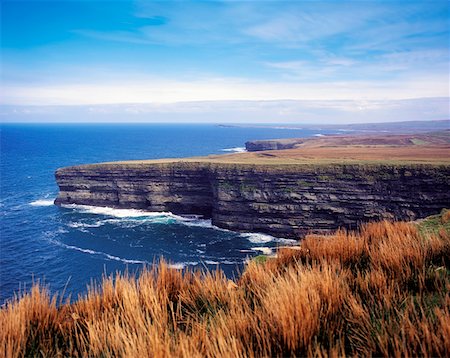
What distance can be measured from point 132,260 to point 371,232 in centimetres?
3043

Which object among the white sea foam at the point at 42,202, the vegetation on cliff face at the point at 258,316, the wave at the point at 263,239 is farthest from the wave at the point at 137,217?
the vegetation on cliff face at the point at 258,316

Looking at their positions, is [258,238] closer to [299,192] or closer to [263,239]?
[263,239]

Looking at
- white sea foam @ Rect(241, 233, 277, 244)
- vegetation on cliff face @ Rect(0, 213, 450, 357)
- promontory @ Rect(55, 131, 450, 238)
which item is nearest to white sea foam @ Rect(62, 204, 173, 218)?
promontory @ Rect(55, 131, 450, 238)

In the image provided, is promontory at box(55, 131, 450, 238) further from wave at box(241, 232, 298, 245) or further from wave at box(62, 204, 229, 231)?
wave at box(62, 204, 229, 231)

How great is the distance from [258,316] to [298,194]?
42.8 meters

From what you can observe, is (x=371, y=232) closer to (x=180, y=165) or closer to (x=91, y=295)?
(x=91, y=295)

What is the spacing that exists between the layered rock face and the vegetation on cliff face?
114 ft

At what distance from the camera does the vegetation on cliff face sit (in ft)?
10.8

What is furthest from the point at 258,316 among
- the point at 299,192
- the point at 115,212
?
the point at 115,212

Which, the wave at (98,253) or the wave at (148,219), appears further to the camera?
the wave at (148,219)

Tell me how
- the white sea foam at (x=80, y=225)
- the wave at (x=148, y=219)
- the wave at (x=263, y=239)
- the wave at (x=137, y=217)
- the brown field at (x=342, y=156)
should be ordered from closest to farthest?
1. the wave at (x=263, y=239)
2. the wave at (x=148, y=219)
3. the white sea foam at (x=80, y=225)
4. the wave at (x=137, y=217)
5. the brown field at (x=342, y=156)

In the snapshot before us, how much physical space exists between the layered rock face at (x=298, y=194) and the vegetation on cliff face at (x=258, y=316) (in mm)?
34835

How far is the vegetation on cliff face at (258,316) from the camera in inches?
129

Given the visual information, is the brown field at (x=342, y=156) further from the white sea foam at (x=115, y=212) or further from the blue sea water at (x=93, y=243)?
the blue sea water at (x=93, y=243)
